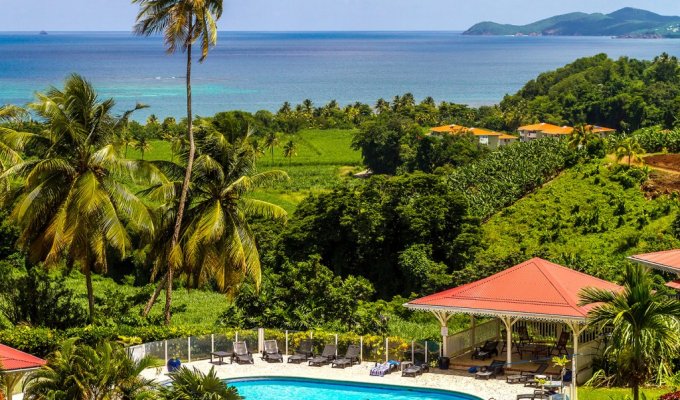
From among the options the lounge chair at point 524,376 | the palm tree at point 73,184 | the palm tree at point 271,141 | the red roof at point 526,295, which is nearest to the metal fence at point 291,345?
the red roof at point 526,295

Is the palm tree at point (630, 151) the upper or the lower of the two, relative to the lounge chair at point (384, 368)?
upper

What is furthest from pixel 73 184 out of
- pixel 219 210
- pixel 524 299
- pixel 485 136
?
pixel 485 136

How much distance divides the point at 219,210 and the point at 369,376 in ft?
18.9

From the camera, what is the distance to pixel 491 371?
23.9m

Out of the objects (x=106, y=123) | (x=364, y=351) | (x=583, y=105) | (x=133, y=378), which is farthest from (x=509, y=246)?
(x=583, y=105)

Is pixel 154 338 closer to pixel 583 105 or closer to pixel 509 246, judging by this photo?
pixel 509 246

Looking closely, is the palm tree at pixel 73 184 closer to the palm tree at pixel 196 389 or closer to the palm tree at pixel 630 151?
the palm tree at pixel 196 389

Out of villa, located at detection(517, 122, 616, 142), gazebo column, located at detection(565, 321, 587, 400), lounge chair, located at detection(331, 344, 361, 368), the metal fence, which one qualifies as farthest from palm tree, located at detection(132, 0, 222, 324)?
villa, located at detection(517, 122, 616, 142)

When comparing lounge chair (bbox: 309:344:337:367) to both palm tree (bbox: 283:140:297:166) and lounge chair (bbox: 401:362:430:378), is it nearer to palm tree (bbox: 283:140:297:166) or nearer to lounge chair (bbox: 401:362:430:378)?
lounge chair (bbox: 401:362:430:378)

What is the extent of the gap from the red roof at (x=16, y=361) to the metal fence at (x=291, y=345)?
5427mm

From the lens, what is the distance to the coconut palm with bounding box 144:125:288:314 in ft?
86.3

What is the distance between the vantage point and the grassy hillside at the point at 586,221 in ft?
145

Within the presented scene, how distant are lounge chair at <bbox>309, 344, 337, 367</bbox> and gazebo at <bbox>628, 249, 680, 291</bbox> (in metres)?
8.11

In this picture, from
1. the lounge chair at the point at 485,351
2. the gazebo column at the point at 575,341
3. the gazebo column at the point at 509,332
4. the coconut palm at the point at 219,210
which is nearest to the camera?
the gazebo column at the point at 575,341
